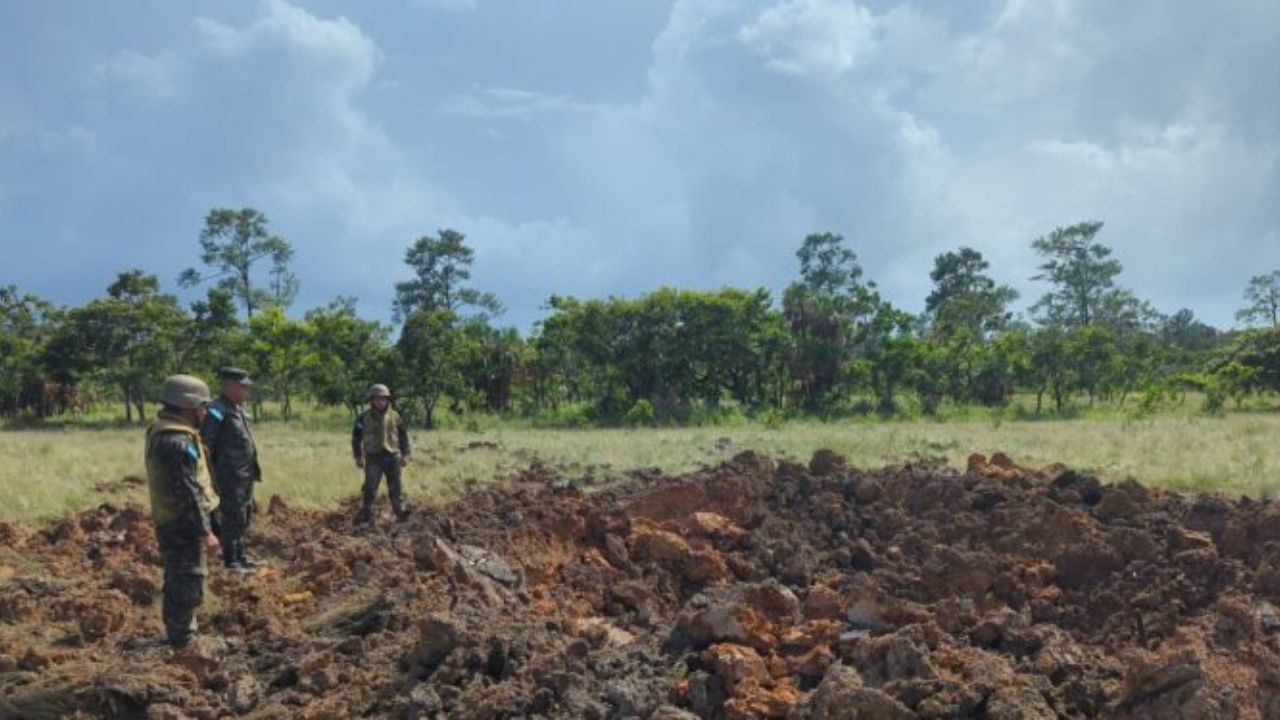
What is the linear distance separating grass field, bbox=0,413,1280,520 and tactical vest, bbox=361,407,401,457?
73.1 inches

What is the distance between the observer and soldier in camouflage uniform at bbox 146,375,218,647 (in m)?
6.38

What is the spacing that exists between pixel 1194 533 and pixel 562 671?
532 centimetres

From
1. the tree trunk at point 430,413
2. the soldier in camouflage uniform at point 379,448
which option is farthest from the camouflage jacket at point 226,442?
the tree trunk at point 430,413

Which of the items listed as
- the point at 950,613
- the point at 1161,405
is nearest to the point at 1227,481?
the point at 950,613

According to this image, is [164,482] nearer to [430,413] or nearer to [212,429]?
[212,429]

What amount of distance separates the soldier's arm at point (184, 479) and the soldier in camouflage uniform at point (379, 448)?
3.98m

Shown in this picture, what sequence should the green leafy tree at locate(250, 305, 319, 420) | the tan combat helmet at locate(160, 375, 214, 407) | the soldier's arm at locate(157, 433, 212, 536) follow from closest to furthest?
the soldier's arm at locate(157, 433, 212, 536) < the tan combat helmet at locate(160, 375, 214, 407) < the green leafy tree at locate(250, 305, 319, 420)

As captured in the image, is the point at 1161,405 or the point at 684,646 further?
the point at 1161,405

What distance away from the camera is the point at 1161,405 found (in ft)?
94.4

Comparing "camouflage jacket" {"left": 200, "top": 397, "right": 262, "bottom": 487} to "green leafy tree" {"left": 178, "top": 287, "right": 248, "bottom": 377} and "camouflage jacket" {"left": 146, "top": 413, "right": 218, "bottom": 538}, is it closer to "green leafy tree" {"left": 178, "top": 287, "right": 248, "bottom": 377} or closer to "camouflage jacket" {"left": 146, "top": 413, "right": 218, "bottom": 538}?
"camouflage jacket" {"left": 146, "top": 413, "right": 218, "bottom": 538}

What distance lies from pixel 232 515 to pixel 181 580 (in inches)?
86.5

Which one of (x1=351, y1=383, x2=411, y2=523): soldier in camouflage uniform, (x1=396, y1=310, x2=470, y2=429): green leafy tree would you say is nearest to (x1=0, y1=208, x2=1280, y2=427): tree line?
(x1=396, y1=310, x2=470, y2=429): green leafy tree

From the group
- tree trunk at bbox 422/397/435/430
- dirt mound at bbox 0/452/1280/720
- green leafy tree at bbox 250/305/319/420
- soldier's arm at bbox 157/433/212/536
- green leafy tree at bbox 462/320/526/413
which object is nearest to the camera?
dirt mound at bbox 0/452/1280/720

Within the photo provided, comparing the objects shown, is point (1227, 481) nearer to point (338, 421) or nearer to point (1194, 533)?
point (1194, 533)
